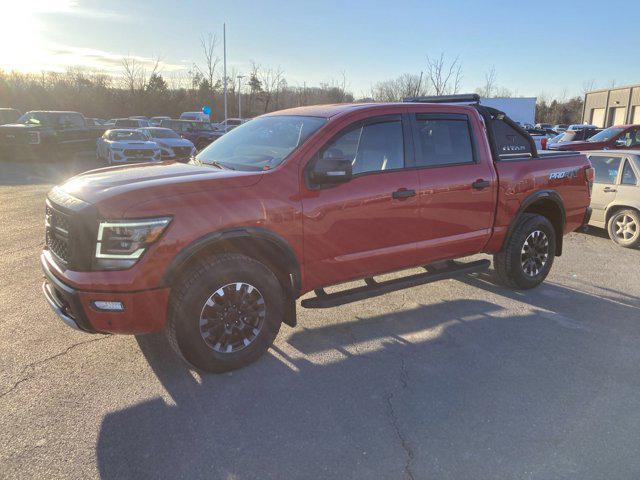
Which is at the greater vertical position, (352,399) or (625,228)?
(625,228)

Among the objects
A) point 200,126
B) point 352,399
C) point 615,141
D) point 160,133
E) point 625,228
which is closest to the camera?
point 352,399

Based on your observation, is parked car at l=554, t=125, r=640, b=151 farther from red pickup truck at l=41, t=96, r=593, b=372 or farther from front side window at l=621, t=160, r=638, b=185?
red pickup truck at l=41, t=96, r=593, b=372

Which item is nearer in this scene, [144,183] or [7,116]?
[144,183]

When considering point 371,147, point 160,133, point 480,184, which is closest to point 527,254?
point 480,184

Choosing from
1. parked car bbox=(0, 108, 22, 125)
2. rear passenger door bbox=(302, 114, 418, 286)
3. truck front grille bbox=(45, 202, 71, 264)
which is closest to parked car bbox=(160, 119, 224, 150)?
parked car bbox=(0, 108, 22, 125)

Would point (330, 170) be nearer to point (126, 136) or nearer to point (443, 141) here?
point (443, 141)

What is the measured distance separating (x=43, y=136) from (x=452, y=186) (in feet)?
60.8

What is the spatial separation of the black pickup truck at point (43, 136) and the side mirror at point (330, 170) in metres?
18.4

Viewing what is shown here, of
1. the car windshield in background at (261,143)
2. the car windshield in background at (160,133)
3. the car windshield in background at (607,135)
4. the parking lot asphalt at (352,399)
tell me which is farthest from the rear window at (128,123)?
the car windshield in background at (261,143)

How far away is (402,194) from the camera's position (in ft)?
13.4

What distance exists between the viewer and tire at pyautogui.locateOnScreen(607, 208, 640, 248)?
7.42 m

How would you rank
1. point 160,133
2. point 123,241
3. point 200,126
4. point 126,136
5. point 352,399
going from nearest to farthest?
point 123,241 < point 352,399 < point 126,136 < point 160,133 < point 200,126

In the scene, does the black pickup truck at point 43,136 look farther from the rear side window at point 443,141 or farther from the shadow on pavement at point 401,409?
the rear side window at point 443,141

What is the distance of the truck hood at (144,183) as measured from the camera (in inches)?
121
